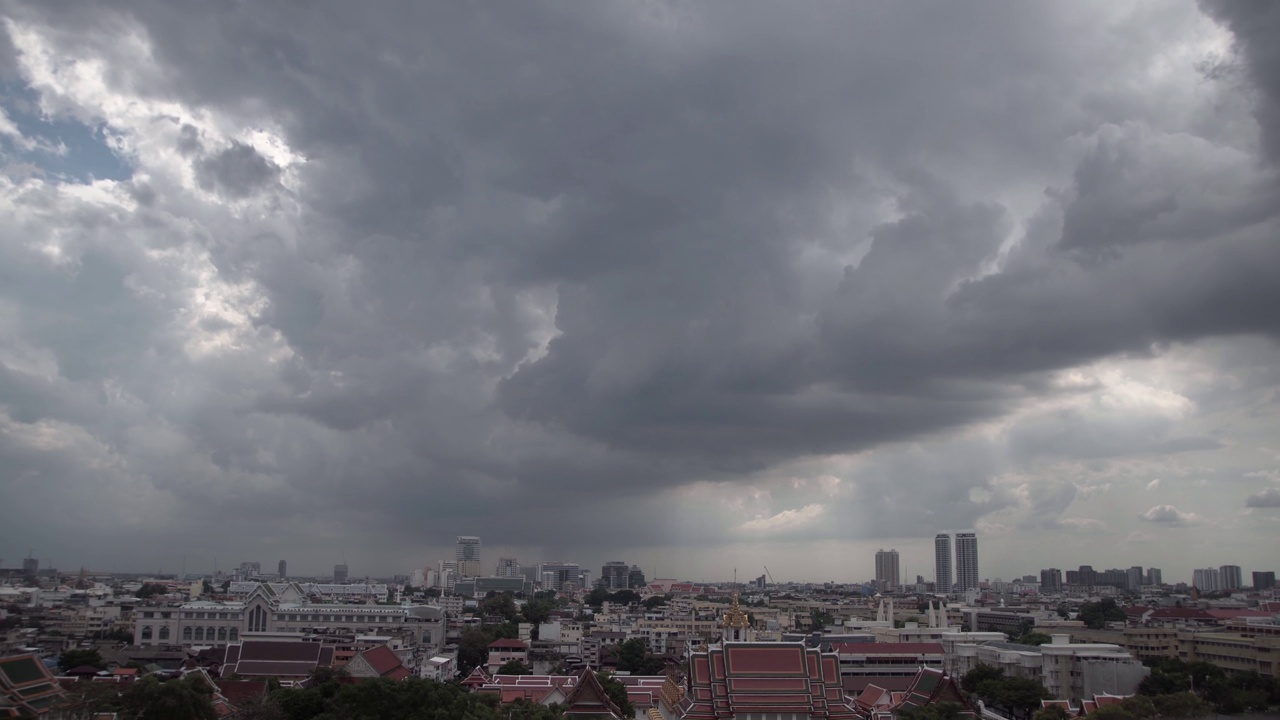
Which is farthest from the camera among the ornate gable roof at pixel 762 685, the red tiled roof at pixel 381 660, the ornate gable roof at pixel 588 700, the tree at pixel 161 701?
the red tiled roof at pixel 381 660

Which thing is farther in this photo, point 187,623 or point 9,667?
point 187,623

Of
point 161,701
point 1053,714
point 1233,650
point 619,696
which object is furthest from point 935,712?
point 1233,650

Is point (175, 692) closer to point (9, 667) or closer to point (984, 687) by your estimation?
point (9, 667)

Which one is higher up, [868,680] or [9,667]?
[9,667]

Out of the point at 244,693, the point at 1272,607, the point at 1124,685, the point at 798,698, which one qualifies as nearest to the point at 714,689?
the point at 798,698

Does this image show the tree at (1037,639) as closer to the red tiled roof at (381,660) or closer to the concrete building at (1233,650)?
the concrete building at (1233,650)

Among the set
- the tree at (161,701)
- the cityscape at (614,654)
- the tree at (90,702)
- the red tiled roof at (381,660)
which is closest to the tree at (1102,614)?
the cityscape at (614,654)

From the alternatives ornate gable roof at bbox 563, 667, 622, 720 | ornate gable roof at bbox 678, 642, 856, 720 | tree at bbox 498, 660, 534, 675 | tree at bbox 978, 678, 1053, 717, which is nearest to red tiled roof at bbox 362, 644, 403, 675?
tree at bbox 498, 660, 534, 675

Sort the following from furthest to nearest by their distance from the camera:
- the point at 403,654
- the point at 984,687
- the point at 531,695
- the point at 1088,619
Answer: the point at 1088,619 < the point at 403,654 < the point at 984,687 < the point at 531,695
